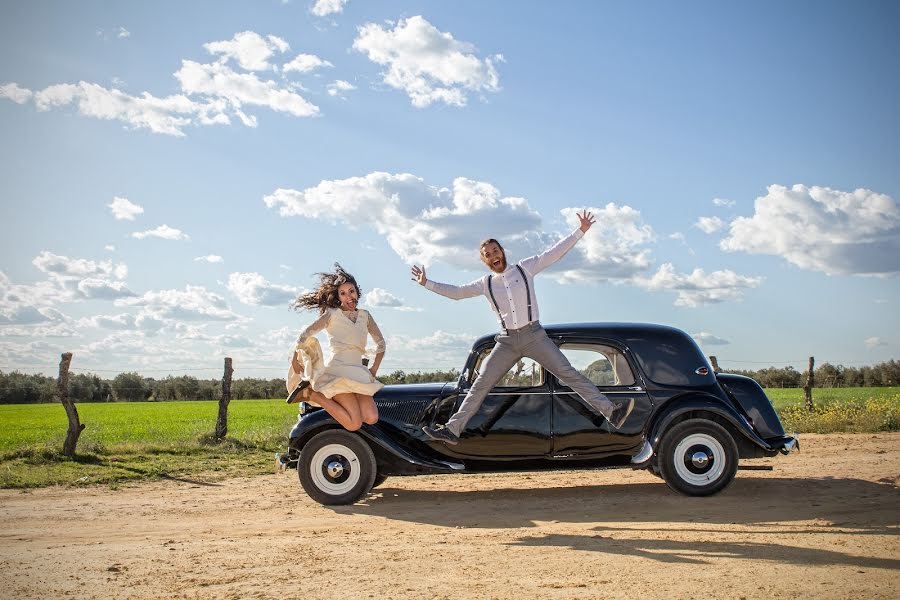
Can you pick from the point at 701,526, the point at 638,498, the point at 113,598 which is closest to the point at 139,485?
the point at 113,598

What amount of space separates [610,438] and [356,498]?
277 centimetres

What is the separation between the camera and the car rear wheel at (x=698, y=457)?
7.80 meters

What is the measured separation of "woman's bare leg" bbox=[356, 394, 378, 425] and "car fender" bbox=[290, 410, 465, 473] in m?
0.08

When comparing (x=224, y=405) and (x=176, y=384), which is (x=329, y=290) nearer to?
(x=224, y=405)

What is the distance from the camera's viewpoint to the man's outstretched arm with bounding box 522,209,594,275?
25.8 ft

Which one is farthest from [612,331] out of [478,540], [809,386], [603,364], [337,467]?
[809,386]

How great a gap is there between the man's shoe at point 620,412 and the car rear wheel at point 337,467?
2.57 meters

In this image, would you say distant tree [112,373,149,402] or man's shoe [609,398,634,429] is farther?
distant tree [112,373,149,402]

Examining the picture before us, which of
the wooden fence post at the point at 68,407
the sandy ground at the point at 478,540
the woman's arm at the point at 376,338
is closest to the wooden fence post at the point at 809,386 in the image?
the sandy ground at the point at 478,540

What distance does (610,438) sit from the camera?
793 cm

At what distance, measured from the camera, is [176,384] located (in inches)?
1807

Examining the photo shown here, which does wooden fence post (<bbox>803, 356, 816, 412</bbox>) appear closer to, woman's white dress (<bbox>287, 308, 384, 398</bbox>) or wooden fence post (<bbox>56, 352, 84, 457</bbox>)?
woman's white dress (<bbox>287, 308, 384, 398</bbox>)

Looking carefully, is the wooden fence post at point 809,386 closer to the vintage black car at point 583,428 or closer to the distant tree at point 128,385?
the vintage black car at point 583,428

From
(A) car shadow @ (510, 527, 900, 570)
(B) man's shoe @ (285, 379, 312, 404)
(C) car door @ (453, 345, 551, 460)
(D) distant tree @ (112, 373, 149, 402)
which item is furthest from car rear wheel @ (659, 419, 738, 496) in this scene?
(D) distant tree @ (112, 373, 149, 402)
